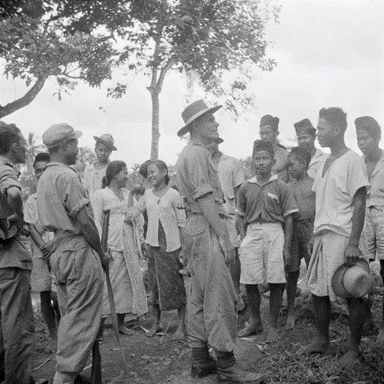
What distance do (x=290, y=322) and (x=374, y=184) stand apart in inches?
66.6

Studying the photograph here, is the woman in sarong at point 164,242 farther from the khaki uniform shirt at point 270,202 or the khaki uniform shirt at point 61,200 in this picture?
the khaki uniform shirt at point 61,200

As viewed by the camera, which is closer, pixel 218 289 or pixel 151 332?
pixel 218 289

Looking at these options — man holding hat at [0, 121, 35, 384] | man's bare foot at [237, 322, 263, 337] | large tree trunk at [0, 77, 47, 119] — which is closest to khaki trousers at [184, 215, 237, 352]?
man's bare foot at [237, 322, 263, 337]

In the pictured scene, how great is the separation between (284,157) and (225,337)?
2764 mm

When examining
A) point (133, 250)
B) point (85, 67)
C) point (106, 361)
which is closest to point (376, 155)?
point (133, 250)

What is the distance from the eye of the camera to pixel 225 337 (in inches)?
159

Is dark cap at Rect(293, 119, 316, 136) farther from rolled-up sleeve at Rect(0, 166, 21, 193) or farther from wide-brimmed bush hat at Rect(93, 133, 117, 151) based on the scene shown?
rolled-up sleeve at Rect(0, 166, 21, 193)

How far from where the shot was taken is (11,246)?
4.36 m

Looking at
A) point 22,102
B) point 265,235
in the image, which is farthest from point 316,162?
point 22,102

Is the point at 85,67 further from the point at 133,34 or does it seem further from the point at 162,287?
the point at 162,287

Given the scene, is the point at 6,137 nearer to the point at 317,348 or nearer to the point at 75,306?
the point at 75,306

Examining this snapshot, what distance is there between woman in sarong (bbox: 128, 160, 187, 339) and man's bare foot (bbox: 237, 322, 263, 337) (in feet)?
2.57

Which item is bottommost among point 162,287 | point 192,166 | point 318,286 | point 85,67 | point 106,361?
point 106,361

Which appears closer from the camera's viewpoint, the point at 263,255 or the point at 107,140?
the point at 263,255
